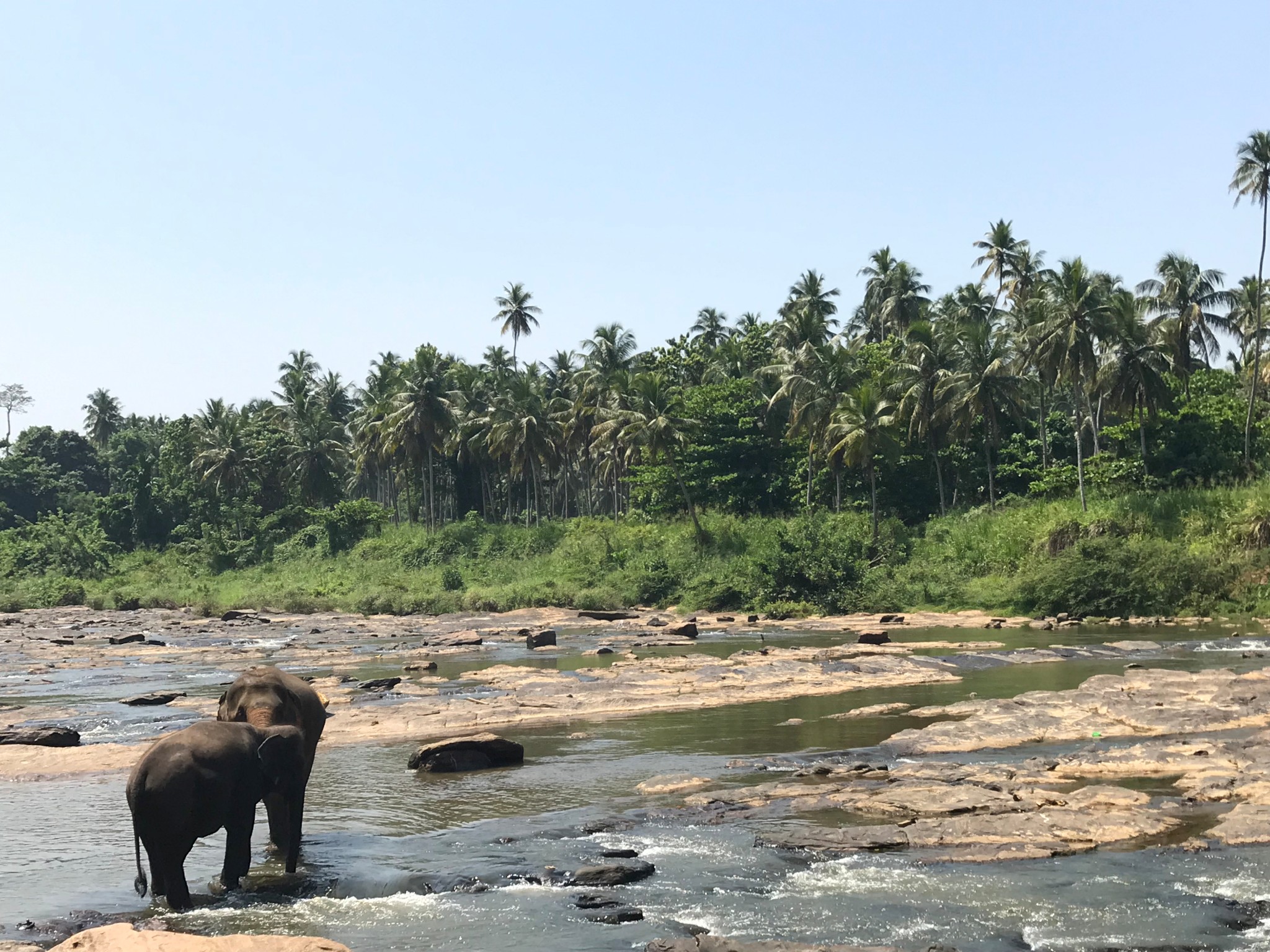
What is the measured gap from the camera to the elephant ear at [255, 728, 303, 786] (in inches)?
377

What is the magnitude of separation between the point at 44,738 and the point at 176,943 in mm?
11648

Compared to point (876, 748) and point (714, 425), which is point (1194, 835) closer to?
point (876, 748)

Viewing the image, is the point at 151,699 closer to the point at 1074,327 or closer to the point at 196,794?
the point at 196,794

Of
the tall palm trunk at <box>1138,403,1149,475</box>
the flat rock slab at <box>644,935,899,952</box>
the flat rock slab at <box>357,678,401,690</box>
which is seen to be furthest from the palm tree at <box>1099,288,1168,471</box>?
the flat rock slab at <box>644,935,899,952</box>

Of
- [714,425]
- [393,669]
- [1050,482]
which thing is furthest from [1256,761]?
[714,425]

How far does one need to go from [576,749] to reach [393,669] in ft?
45.6

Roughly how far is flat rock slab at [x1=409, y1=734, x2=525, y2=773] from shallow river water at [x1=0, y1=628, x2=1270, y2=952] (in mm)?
303

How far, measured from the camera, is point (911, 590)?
46.2 metres

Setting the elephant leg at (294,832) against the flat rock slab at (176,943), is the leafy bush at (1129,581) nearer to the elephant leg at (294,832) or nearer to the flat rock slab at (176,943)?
the elephant leg at (294,832)

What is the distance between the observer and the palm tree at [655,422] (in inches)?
2404

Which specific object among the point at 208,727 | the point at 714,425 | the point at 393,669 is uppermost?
the point at 714,425

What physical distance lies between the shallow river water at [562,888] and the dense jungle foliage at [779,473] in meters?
31.3

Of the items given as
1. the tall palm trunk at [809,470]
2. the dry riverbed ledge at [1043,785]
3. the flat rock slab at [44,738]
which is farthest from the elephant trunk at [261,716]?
the tall palm trunk at [809,470]

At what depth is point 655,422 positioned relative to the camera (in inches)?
2398
